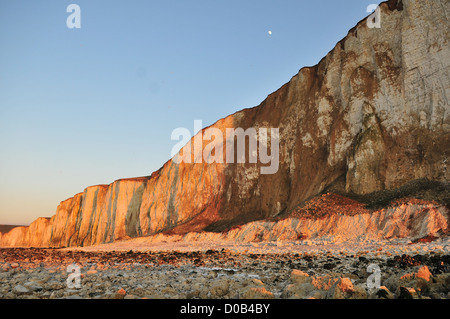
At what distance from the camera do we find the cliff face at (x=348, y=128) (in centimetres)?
2372

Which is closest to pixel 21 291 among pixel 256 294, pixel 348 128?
pixel 256 294

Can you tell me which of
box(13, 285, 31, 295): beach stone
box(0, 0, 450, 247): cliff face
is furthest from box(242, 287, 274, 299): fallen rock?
box(0, 0, 450, 247): cliff face

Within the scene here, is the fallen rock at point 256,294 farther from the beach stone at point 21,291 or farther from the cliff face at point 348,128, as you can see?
the cliff face at point 348,128

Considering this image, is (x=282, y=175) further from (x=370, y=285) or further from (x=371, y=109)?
(x=370, y=285)

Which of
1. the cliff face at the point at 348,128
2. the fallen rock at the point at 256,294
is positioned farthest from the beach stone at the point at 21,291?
the cliff face at the point at 348,128

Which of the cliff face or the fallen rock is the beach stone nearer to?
the fallen rock

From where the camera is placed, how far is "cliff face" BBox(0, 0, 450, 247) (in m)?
23.7

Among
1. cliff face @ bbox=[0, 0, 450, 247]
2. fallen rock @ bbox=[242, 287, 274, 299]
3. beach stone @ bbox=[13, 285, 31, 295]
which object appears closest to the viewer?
→ fallen rock @ bbox=[242, 287, 274, 299]

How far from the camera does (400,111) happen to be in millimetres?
25453

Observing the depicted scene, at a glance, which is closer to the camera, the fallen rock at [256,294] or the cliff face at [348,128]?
the fallen rock at [256,294]

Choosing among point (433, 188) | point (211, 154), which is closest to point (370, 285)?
point (433, 188)

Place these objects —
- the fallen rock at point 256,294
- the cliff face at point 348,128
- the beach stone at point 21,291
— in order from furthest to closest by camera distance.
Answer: the cliff face at point 348,128 < the beach stone at point 21,291 < the fallen rock at point 256,294

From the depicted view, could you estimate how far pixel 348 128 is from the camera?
29.4 m
